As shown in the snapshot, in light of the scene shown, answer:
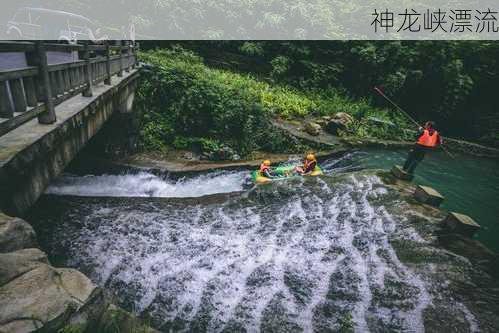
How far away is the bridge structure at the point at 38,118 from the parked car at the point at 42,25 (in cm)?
858

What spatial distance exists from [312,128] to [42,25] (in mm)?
12930

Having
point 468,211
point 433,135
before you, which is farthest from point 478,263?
point 468,211

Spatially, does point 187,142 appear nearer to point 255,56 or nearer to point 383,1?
point 255,56

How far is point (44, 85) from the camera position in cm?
441

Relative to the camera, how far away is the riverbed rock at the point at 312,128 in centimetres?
1510

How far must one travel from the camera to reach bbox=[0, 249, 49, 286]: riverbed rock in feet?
8.94

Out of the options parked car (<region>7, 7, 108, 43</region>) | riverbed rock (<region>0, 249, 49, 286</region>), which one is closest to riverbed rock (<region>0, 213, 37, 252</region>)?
riverbed rock (<region>0, 249, 49, 286</region>)

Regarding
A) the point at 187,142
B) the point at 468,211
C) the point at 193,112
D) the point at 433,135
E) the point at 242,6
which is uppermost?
the point at 242,6

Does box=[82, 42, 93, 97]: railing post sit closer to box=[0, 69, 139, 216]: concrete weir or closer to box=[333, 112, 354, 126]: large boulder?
box=[0, 69, 139, 216]: concrete weir

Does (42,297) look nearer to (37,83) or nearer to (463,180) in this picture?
(37,83)

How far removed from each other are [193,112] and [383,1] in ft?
72.5

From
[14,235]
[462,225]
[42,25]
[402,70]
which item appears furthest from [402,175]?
[42,25]

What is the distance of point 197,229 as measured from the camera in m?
7.61

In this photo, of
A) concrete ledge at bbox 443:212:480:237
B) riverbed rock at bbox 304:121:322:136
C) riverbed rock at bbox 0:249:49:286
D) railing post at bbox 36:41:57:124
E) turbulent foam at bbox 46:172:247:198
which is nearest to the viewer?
riverbed rock at bbox 0:249:49:286
